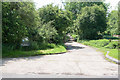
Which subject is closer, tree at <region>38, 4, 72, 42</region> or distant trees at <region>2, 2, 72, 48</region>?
distant trees at <region>2, 2, 72, 48</region>

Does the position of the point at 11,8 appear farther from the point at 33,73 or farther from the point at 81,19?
the point at 81,19

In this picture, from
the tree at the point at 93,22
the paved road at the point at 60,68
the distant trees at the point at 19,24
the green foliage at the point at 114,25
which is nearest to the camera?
the paved road at the point at 60,68

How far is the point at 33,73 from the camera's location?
20.7 feet

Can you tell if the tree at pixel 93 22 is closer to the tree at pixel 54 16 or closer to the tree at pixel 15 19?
the tree at pixel 54 16

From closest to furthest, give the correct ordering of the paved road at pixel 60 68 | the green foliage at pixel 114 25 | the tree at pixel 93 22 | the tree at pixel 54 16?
the paved road at pixel 60 68, the tree at pixel 54 16, the green foliage at pixel 114 25, the tree at pixel 93 22

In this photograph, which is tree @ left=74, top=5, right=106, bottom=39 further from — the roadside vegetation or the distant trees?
the distant trees

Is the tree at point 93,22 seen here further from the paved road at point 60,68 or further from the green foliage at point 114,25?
the paved road at point 60,68

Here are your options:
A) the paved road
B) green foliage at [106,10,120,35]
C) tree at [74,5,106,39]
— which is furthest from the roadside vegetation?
tree at [74,5,106,39]

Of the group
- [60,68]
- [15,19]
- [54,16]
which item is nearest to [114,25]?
[54,16]

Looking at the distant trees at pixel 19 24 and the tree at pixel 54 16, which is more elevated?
the tree at pixel 54 16

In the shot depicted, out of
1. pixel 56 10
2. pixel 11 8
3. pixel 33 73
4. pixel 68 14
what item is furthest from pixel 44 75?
pixel 68 14

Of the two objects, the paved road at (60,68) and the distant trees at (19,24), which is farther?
the distant trees at (19,24)

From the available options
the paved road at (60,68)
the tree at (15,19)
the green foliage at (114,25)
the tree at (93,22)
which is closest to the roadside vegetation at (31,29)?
the tree at (15,19)

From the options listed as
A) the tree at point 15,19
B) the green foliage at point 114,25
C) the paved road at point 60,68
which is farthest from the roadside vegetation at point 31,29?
the green foliage at point 114,25
